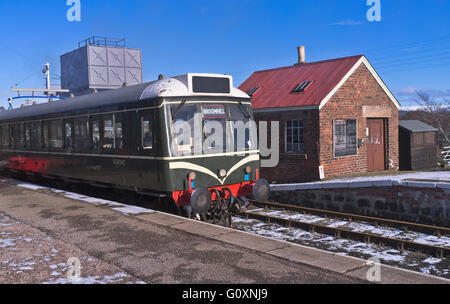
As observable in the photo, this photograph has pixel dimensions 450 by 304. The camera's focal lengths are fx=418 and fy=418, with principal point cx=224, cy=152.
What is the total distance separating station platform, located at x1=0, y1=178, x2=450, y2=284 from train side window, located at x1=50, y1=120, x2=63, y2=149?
14.4 feet

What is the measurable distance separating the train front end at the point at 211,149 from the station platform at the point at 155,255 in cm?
73

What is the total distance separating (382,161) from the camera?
57.0ft

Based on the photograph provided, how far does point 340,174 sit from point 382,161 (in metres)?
3.00

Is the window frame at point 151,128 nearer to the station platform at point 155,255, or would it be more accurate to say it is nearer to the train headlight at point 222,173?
the station platform at point 155,255

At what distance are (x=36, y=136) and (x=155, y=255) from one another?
10.5 metres

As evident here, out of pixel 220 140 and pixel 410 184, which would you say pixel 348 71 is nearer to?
pixel 410 184

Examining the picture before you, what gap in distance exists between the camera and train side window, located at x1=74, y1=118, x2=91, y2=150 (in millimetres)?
11047

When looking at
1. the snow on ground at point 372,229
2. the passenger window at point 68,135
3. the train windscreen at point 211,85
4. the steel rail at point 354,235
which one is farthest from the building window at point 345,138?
the passenger window at point 68,135

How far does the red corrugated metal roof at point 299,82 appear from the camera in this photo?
15.4 metres

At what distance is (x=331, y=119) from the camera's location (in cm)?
1508

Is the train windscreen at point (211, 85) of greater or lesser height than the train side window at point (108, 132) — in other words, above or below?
above

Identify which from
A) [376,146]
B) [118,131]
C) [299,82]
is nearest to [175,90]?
[118,131]

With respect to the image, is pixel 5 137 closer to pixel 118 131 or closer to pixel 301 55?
pixel 118 131

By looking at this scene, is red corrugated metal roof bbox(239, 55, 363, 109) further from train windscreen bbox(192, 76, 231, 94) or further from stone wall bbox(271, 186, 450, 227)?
train windscreen bbox(192, 76, 231, 94)
